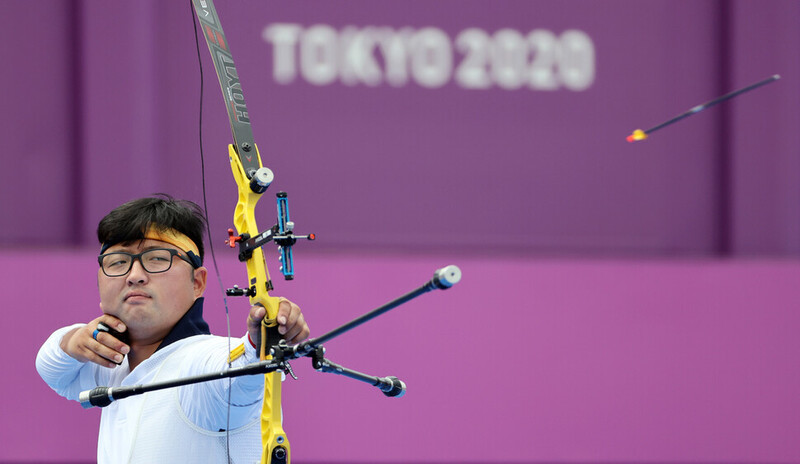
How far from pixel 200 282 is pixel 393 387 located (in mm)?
593

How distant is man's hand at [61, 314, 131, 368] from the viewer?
1.50m

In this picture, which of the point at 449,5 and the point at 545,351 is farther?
the point at 449,5

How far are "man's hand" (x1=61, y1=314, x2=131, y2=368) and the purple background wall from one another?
1282 millimetres

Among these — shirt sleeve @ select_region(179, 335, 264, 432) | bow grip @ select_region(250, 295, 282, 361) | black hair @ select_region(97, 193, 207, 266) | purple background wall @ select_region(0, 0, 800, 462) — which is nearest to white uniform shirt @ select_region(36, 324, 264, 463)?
shirt sleeve @ select_region(179, 335, 264, 432)

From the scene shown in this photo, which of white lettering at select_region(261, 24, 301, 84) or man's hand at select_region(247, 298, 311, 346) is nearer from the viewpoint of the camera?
man's hand at select_region(247, 298, 311, 346)

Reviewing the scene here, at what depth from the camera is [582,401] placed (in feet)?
9.70

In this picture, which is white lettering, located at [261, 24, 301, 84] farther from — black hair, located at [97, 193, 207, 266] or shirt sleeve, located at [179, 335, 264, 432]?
shirt sleeve, located at [179, 335, 264, 432]

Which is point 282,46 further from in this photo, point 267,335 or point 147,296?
point 267,335

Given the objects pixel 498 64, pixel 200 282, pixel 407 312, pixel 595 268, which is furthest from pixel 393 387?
pixel 498 64

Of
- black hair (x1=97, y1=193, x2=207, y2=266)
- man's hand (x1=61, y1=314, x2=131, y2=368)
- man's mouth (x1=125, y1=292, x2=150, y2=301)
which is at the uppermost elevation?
black hair (x1=97, y1=193, x2=207, y2=266)

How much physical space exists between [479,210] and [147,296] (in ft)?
5.90

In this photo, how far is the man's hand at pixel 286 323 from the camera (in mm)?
1304

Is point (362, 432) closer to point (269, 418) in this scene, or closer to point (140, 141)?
point (140, 141)

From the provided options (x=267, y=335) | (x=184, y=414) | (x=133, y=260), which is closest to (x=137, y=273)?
(x=133, y=260)
